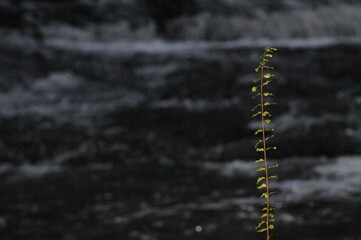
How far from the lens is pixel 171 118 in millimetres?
10289

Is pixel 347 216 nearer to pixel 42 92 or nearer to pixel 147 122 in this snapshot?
pixel 147 122

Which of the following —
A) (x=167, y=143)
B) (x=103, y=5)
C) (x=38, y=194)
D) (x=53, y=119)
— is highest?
(x=103, y=5)

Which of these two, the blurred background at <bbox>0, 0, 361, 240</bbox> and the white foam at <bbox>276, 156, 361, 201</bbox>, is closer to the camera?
the blurred background at <bbox>0, 0, 361, 240</bbox>

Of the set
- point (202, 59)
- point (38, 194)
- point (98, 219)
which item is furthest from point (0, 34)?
point (98, 219)

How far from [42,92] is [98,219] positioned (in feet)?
18.9

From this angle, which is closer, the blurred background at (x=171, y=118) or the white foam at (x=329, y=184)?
the blurred background at (x=171, y=118)

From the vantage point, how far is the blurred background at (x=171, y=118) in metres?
6.58

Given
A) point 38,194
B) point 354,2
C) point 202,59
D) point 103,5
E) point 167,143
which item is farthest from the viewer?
point 354,2

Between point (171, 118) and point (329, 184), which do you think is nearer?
point (329, 184)

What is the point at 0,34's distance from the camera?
1446 cm

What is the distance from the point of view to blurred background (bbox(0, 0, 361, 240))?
6578 mm

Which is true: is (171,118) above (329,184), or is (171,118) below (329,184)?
above

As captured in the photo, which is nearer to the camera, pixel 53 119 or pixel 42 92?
pixel 53 119

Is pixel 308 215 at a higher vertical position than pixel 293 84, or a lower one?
lower
